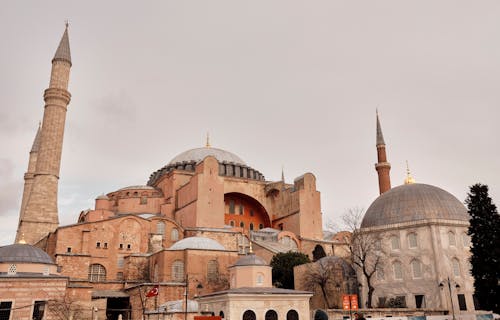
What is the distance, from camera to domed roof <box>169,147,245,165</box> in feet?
150

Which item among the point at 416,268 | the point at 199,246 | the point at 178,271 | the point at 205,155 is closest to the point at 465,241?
the point at 416,268

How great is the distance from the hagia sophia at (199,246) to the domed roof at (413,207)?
0.07 m

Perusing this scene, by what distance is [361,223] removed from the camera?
2934cm

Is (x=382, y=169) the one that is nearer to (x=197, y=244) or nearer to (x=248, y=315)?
(x=197, y=244)

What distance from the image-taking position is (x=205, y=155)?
46031 millimetres

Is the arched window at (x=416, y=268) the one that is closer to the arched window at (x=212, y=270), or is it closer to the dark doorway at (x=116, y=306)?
the arched window at (x=212, y=270)

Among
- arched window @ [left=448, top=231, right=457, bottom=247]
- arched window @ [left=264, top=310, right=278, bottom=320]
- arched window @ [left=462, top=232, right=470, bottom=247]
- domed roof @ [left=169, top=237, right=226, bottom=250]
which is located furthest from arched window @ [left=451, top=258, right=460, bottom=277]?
domed roof @ [left=169, top=237, right=226, bottom=250]

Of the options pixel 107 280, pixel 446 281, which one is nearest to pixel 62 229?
pixel 107 280

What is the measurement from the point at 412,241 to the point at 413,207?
1980 mm

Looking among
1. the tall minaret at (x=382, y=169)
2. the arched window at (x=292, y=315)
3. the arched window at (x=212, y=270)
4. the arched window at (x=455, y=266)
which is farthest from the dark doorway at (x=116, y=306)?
the tall minaret at (x=382, y=169)

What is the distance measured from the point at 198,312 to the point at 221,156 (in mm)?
25552

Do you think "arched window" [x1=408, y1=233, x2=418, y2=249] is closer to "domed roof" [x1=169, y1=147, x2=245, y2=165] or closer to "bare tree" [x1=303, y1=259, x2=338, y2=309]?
"bare tree" [x1=303, y1=259, x2=338, y2=309]

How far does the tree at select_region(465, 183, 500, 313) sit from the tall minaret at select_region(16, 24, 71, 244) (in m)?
26.1

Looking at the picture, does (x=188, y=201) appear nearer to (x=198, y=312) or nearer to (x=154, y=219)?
(x=154, y=219)
